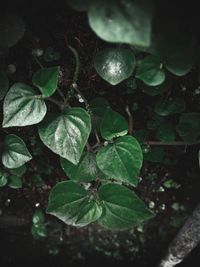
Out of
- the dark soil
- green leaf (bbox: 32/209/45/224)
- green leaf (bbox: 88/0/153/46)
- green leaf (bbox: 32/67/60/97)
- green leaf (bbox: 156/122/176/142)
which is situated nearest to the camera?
green leaf (bbox: 88/0/153/46)

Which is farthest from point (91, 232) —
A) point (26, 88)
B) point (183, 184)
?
point (26, 88)

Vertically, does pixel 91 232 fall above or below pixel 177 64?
below

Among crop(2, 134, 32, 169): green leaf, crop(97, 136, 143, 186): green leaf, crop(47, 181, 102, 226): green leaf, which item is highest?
crop(97, 136, 143, 186): green leaf

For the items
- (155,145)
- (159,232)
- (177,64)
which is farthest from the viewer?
(159,232)

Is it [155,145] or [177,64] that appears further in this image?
[155,145]

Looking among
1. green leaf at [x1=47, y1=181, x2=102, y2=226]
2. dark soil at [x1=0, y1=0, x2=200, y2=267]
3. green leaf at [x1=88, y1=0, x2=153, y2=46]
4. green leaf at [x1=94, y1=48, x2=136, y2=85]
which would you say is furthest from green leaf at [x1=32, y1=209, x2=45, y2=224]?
green leaf at [x1=88, y1=0, x2=153, y2=46]

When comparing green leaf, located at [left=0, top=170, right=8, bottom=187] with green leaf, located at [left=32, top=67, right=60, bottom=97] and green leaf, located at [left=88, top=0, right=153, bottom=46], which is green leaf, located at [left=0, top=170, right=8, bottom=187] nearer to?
green leaf, located at [left=32, top=67, right=60, bottom=97]

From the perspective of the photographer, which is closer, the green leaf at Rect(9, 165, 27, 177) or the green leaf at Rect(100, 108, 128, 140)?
the green leaf at Rect(100, 108, 128, 140)

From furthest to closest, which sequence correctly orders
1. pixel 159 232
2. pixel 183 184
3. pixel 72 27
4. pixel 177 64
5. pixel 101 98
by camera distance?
pixel 159 232
pixel 183 184
pixel 101 98
pixel 72 27
pixel 177 64

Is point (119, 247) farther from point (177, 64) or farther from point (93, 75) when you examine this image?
point (177, 64)
